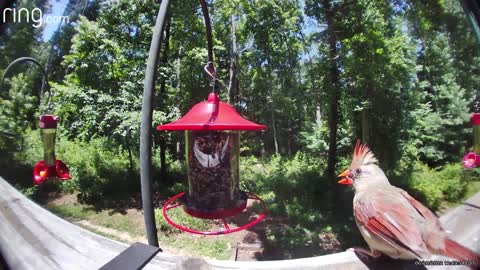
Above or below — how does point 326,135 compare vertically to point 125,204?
above

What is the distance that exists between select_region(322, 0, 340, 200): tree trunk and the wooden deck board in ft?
10.8

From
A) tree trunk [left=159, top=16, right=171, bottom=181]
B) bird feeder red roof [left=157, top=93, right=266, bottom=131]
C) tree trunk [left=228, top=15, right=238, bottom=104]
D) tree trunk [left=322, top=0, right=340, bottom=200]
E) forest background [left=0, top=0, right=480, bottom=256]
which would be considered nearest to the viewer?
bird feeder red roof [left=157, top=93, right=266, bottom=131]

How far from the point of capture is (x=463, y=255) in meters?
0.45

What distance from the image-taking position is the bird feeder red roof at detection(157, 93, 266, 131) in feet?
1.94

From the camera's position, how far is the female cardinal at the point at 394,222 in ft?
1.67

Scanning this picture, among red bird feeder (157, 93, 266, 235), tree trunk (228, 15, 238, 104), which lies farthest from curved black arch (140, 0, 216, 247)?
tree trunk (228, 15, 238, 104)

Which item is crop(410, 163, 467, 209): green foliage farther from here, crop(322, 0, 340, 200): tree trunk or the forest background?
crop(322, 0, 340, 200): tree trunk

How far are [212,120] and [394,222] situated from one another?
0.47 metres

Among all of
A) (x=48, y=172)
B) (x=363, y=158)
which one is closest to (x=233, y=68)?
(x=48, y=172)

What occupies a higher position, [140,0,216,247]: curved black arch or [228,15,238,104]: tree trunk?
[228,15,238,104]: tree trunk

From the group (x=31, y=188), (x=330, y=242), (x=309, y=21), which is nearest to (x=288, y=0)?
(x=309, y=21)

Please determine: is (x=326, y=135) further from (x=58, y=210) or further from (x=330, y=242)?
(x=58, y=210)

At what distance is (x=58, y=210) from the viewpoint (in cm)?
395

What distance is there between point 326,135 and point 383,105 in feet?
3.13
